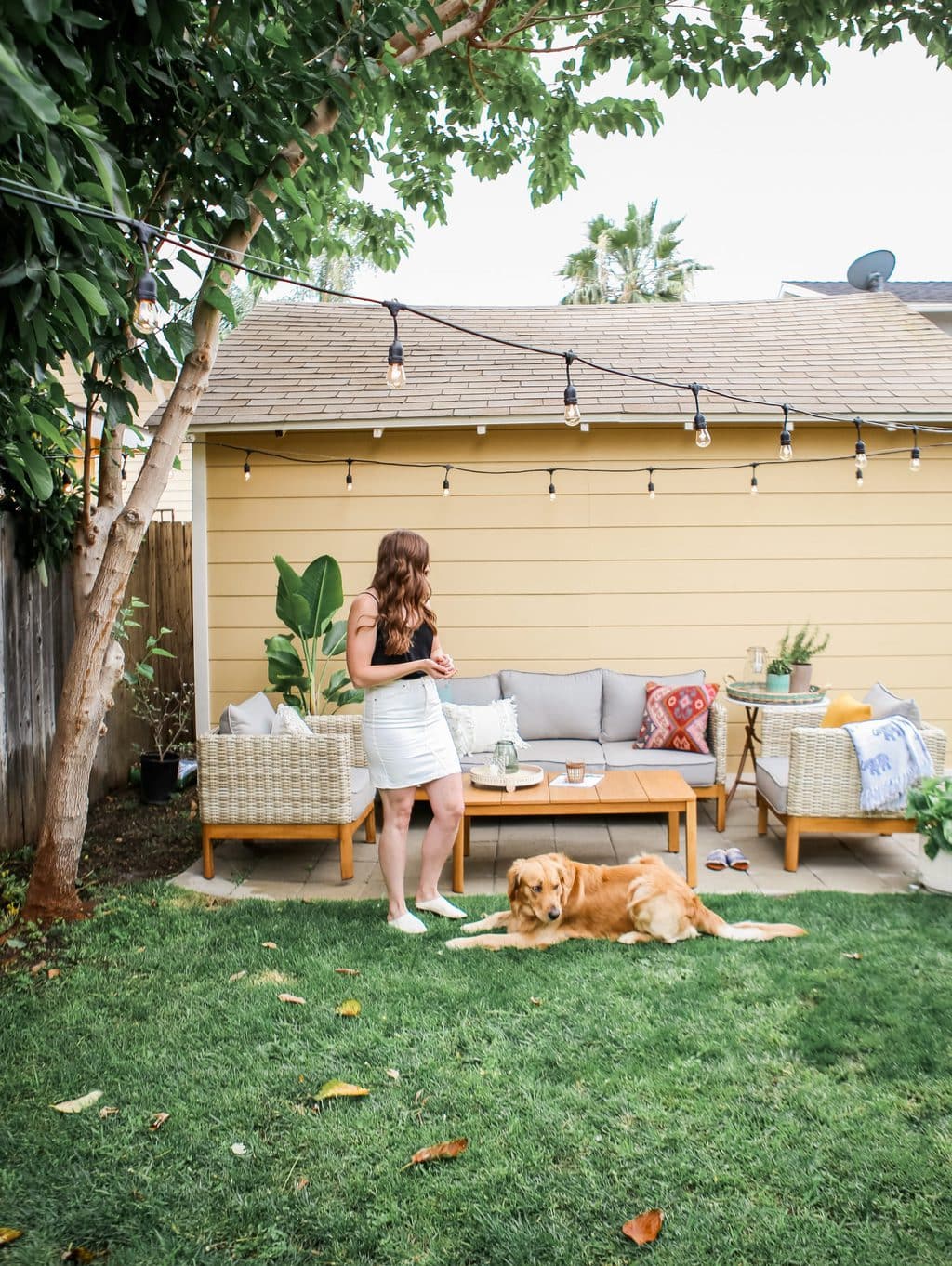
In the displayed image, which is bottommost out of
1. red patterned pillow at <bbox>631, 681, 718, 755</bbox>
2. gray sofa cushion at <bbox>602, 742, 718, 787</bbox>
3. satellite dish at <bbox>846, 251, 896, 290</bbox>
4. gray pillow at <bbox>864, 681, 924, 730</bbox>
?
gray sofa cushion at <bbox>602, 742, 718, 787</bbox>

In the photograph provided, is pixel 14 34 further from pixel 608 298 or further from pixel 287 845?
pixel 608 298

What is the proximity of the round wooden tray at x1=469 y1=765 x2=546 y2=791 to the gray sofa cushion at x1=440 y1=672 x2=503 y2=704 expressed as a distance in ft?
4.46

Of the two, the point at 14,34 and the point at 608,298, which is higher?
the point at 608,298

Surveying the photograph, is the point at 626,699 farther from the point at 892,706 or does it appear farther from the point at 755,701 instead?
the point at 892,706

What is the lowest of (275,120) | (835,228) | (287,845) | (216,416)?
(287,845)

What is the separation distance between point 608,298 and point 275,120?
20.1m

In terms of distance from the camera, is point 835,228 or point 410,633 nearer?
point 410,633

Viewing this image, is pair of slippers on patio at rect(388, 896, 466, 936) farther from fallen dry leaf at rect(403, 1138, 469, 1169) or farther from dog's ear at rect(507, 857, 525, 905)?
fallen dry leaf at rect(403, 1138, 469, 1169)

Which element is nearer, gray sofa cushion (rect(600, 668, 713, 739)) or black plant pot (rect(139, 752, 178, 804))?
gray sofa cushion (rect(600, 668, 713, 739))

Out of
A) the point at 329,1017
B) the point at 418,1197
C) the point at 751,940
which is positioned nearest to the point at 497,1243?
the point at 418,1197

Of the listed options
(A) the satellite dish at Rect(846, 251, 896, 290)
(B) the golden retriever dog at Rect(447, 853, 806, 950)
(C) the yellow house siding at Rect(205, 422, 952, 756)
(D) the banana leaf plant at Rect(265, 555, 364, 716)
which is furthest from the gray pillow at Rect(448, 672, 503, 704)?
(A) the satellite dish at Rect(846, 251, 896, 290)

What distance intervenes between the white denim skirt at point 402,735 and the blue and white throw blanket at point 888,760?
2399 millimetres

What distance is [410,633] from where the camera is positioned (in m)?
4.30

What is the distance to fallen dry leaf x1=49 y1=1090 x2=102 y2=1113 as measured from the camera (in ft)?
9.43
